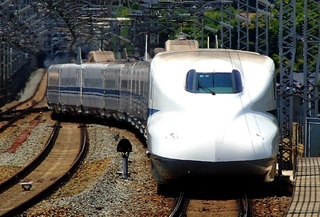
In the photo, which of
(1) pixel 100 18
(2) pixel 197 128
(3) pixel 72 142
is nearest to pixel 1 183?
(2) pixel 197 128

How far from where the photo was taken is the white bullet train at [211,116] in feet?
49.5

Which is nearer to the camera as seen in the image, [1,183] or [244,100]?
[244,100]

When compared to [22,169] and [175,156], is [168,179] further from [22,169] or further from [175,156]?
[22,169]

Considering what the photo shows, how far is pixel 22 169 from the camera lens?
22047mm

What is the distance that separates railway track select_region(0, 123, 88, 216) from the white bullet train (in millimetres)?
2459

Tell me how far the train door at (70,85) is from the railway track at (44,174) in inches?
253

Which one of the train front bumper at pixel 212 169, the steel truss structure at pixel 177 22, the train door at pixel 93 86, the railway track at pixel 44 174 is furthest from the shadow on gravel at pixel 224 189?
the train door at pixel 93 86

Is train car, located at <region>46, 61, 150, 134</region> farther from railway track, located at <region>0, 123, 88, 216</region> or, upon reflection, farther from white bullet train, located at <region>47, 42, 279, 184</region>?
white bullet train, located at <region>47, 42, 279, 184</region>

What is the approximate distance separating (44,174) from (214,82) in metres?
6.82

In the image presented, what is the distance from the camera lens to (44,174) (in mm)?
21938

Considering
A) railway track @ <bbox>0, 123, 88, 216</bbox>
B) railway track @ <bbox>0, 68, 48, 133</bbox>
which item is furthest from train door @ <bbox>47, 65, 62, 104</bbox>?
railway track @ <bbox>0, 123, 88, 216</bbox>

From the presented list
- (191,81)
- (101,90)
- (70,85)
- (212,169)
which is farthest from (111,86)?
(212,169)

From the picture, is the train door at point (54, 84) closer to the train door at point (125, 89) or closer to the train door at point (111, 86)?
the train door at point (111, 86)

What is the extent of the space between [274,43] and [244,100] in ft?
183
